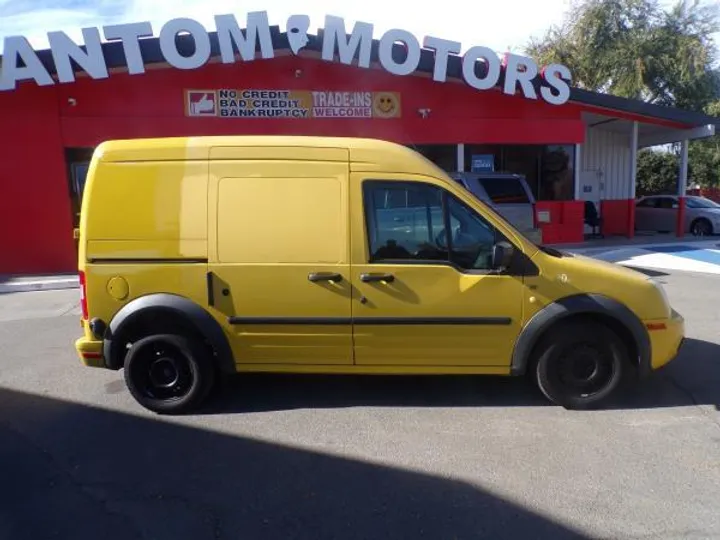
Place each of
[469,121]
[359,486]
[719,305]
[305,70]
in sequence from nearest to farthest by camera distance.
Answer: [359,486], [719,305], [305,70], [469,121]

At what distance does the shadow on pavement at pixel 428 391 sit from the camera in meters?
4.68

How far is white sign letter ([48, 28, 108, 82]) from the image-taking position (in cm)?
1131

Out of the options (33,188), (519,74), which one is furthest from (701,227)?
(33,188)

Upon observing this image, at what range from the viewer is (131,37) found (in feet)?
37.8

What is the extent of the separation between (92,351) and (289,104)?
9971 mm

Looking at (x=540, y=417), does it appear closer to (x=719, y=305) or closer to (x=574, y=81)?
(x=719, y=305)

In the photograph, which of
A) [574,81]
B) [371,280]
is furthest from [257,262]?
[574,81]

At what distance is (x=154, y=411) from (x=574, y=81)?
1115 inches

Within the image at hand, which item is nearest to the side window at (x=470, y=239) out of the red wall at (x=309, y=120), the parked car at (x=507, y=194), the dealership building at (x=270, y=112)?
the parked car at (x=507, y=194)

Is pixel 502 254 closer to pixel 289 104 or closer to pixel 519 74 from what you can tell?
pixel 289 104

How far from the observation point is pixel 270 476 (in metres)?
3.54

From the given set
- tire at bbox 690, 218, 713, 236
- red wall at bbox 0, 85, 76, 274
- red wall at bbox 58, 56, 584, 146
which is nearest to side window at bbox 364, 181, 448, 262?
red wall at bbox 58, 56, 584, 146

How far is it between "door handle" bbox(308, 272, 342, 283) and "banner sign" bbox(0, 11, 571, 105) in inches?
359

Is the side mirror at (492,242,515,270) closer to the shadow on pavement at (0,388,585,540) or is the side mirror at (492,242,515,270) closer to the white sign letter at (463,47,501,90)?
the shadow on pavement at (0,388,585,540)
